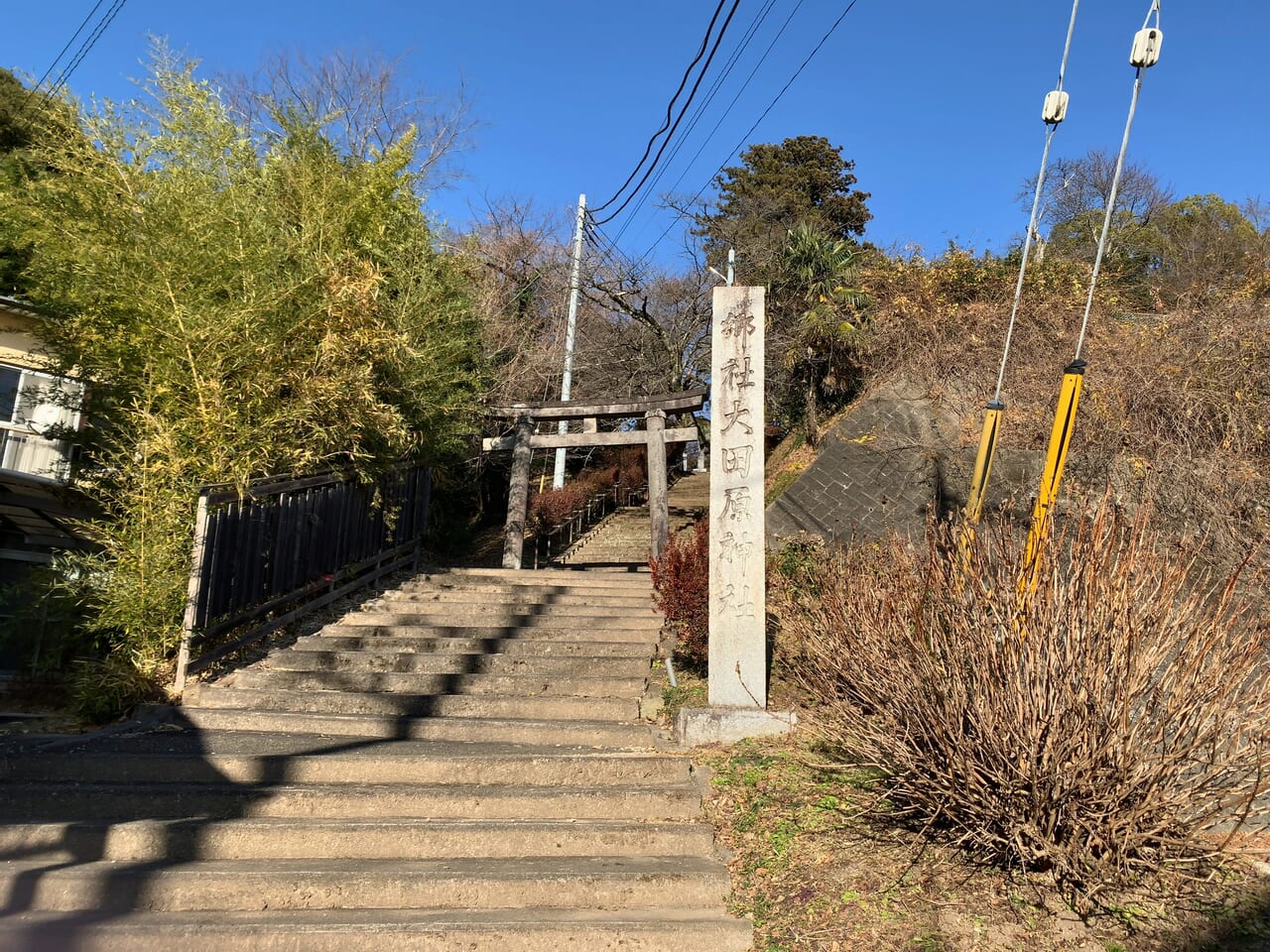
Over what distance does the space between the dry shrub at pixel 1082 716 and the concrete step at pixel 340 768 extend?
5.85ft

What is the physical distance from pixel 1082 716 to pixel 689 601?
3.81 meters

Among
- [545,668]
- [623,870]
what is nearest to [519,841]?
[623,870]

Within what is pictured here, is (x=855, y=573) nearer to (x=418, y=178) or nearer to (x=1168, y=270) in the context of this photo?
(x=418, y=178)

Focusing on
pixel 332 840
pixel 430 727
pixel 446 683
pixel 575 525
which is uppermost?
pixel 575 525

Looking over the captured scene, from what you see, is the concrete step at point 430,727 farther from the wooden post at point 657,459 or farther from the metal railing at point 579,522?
the metal railing at point 579,522

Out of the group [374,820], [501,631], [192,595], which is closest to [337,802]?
[374,820]

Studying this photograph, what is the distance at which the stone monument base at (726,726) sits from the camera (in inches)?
215

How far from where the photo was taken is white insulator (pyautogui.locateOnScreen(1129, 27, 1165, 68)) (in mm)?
5316

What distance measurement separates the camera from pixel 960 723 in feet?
11.9

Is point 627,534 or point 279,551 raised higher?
point 627,534

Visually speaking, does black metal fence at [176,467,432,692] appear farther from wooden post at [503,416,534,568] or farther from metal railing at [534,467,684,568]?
metal railing at [534,467,684,568]

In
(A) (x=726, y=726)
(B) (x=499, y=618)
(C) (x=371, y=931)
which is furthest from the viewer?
(B) (x=499, y=618)

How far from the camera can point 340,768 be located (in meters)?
4.91

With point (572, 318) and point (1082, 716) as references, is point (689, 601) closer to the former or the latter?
point (1082, 716)
